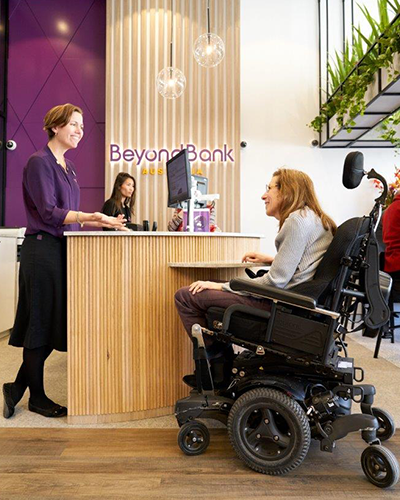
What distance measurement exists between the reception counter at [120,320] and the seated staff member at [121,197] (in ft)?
6.10

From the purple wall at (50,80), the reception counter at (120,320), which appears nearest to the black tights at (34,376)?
the reception counter at (120,320)

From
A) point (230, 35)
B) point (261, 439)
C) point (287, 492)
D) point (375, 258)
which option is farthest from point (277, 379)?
point (230, 35)

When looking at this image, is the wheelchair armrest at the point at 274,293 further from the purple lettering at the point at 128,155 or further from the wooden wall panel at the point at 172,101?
the purple lettering at the point at 128,155

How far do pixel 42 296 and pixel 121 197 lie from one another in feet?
6.75

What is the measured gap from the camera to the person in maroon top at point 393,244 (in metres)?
3.54

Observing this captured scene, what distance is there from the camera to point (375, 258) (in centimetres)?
177

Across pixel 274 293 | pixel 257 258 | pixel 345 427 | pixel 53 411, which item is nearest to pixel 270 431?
pixel 345 427

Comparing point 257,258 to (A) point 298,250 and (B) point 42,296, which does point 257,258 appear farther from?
(B) point 42,296

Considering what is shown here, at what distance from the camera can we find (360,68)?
13.5ft

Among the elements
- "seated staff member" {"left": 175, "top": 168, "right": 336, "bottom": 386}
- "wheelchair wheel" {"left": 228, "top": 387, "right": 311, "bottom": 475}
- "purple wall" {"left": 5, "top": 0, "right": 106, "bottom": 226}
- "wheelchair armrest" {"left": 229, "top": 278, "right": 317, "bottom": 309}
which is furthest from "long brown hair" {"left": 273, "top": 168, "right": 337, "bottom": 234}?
"purple wall" {"left": 5, "top": 0, "right": 106, "bottom": 226}

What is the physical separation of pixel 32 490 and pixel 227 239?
1541 millimetres

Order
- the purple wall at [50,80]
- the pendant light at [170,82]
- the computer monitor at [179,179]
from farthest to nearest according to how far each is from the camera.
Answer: the purple wall at [50,80] < the pendant light at [170,82] < the computer monitor at [179,179]

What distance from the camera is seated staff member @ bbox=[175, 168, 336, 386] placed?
186 centimetres

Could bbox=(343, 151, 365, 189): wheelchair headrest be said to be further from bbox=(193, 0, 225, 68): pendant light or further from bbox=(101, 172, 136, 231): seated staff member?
bbox=(193, 0, 225, 68): pendant light
